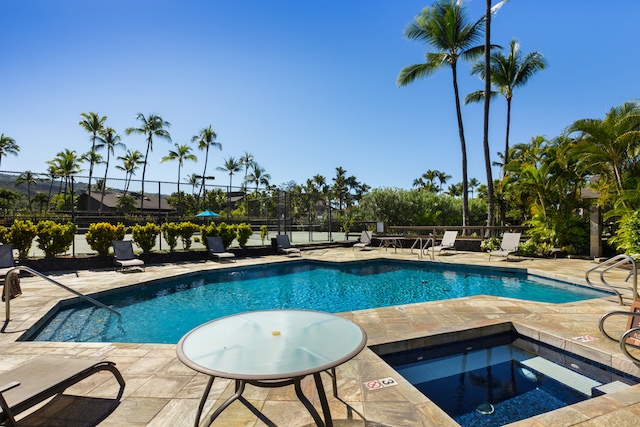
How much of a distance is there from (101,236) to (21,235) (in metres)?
1.65

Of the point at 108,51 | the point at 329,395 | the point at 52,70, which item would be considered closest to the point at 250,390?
the point at 329,395

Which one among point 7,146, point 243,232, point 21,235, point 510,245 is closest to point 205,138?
point 7,146

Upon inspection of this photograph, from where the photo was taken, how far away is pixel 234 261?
35.1ft

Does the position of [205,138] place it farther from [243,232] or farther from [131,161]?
[243,232]

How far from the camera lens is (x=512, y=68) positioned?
19.2 metres

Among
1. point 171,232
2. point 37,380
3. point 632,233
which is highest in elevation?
point 632,233

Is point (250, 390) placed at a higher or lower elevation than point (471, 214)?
lower

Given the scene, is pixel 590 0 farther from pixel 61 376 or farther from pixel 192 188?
pixel 192 188

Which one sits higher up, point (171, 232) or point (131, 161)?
point (131, 161)

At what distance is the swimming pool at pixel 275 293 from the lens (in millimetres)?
5142

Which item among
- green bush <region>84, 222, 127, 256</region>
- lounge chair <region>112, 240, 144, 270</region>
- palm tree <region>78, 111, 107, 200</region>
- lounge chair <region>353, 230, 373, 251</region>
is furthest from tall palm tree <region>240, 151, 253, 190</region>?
lounge chair <region>112, 240, 144, 270</region>

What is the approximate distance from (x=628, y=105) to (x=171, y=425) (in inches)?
733

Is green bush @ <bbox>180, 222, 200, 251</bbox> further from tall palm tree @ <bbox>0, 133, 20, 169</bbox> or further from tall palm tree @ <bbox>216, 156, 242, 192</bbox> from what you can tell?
tall palm tree @ <bbox>216, 156, 242, 192</bbox>

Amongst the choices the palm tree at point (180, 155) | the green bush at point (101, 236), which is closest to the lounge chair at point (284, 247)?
the green bush at point (101, 236)
